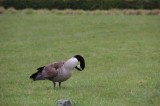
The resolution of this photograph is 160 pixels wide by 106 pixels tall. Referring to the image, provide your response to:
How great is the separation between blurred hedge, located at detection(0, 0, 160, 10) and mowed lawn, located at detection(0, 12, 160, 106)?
491cm

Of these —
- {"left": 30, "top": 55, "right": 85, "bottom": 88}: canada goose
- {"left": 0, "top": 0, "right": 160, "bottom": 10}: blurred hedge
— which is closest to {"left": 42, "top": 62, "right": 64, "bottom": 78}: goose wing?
{"left": 30, "top": 55, "right": 85, "bottom": 88}: canada goose

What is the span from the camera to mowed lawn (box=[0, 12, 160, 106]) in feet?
48.6

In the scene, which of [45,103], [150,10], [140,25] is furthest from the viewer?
[150,10]

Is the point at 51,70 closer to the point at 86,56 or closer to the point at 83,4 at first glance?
the point at 86,56

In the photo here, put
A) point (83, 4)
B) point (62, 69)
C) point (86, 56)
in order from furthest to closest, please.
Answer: point (83, 4), point (86, 56), point (62, 69)

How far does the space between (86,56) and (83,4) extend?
1163 inches

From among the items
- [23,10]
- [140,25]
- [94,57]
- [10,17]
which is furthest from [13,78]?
[23,10]

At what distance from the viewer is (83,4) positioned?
56281mm

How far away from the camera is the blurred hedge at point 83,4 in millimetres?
55906

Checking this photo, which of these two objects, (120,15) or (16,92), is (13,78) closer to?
(16,92)

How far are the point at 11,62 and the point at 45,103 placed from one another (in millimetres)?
11703

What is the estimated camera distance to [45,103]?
13.4 m

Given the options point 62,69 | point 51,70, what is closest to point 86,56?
point 51,70

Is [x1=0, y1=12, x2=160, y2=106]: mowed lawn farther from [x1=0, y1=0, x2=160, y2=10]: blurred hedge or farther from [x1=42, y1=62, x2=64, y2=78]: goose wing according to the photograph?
[x1=0, y1=0, x2=160, y2=10]: blurred hedge
